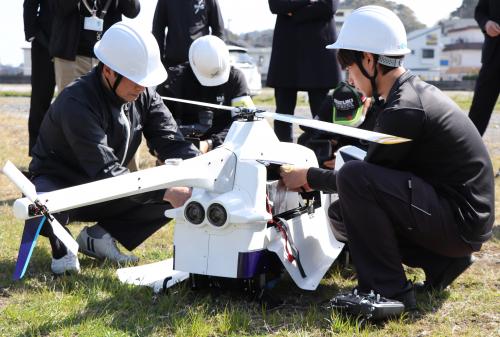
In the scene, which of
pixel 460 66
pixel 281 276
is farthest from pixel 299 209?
pixel 460 66

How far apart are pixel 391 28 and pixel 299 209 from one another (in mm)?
1090

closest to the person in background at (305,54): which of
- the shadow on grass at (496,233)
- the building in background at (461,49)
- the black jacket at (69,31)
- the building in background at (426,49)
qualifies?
the black jacket at (69,31)

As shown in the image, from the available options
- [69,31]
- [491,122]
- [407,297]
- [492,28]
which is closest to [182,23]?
[69,31]

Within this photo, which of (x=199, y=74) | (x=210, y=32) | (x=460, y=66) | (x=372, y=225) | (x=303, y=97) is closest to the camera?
(x=372, y=225)

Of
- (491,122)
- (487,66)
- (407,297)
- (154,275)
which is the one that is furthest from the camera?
(491,122)

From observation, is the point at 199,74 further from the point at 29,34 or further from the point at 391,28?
the point at 391,28

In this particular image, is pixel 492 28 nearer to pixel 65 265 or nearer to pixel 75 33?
pixel 75 33

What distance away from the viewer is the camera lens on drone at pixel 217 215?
10.9 feet

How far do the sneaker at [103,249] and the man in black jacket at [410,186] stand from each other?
155 centimetres

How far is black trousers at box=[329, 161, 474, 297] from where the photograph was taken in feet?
10.6

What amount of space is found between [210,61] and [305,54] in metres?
1.00

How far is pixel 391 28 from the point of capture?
3439 millimetres

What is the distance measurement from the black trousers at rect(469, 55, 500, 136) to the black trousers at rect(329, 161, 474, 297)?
3.34 m

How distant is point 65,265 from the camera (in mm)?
3986
